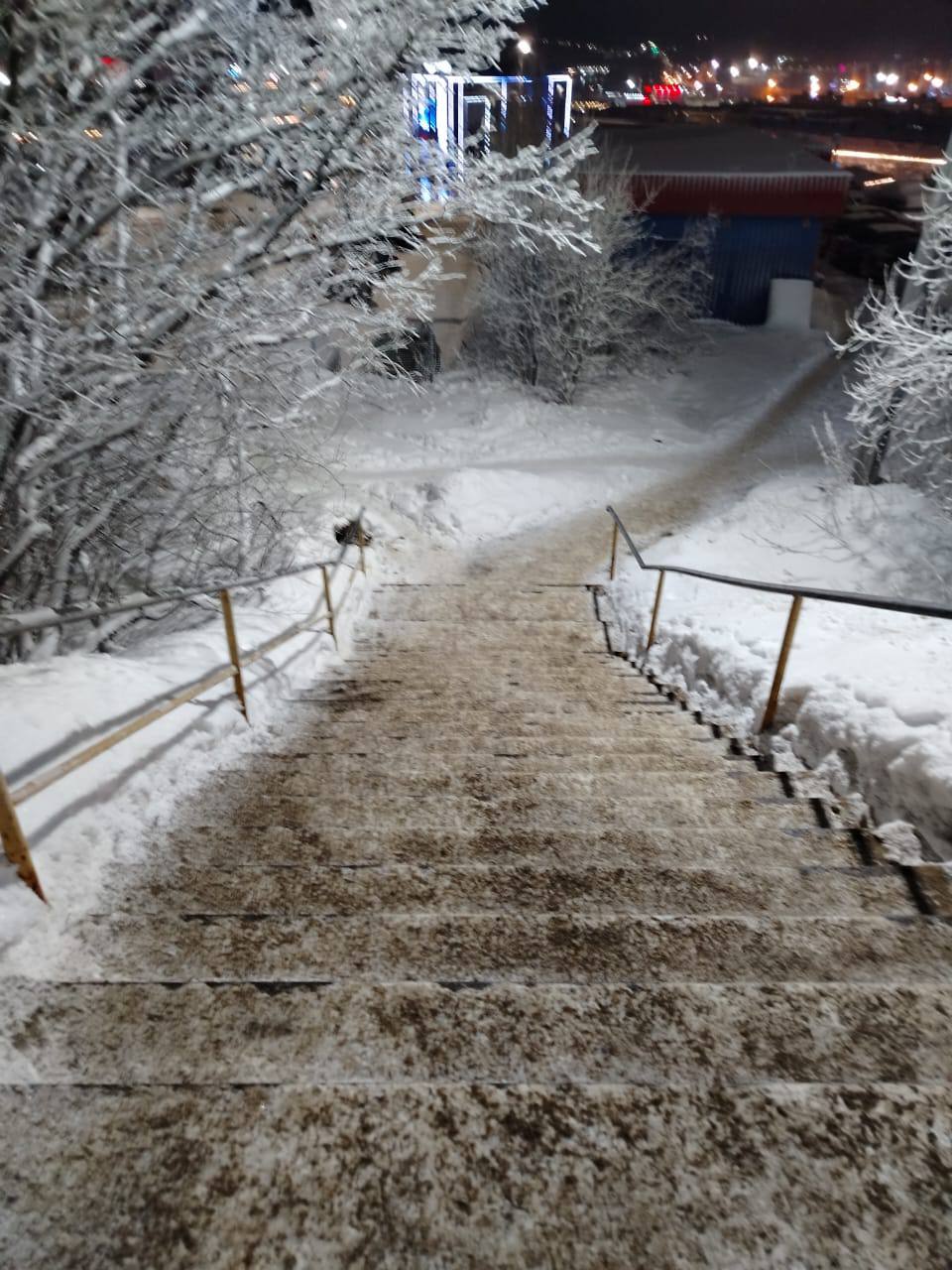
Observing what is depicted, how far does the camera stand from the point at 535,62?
106 feet

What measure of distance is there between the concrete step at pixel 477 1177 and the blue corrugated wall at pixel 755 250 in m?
29.0

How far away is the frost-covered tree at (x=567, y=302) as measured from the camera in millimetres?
18453

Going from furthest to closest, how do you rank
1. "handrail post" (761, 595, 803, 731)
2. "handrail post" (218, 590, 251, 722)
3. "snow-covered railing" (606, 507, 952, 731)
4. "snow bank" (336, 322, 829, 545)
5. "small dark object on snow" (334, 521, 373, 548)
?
"snow bank" (336, 322, 829, 545) → "small dark object on snow" (334, 521, 373, 548) → "handrail post" (218, 590, 251, 722) → "handrail post" (761, 595, 803, 731) → "snow-covered railing" (606, 507, 952, 731)

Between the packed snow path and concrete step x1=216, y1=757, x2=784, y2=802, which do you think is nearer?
the packed snow path

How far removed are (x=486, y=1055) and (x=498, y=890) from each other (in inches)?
35.4

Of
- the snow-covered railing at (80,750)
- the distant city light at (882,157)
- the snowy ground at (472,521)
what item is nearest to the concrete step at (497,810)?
the snowy ground at (472,521)

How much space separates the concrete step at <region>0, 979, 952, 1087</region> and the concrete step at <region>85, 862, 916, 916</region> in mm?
531

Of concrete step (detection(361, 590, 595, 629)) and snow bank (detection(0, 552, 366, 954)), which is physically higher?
snow bank (detection(0, 552, 366, 954))

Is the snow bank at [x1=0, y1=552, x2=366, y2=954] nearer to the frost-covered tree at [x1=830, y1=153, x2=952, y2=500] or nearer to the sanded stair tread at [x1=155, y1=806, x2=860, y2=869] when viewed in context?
the sanded stair tread at [x1=155, y1=806, x2=860, y2=869]

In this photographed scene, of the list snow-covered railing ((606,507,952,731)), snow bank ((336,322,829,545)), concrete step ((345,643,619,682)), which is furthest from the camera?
snow bank ((336,322,829,545))

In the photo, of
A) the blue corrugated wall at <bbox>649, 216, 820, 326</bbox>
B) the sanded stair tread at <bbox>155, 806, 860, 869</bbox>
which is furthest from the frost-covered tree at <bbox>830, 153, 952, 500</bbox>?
the blue corrugated wall at <bbox>649, 216, 820, 326</bbox>

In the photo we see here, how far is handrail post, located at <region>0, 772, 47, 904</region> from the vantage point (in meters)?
2.44

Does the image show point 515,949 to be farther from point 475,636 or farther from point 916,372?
point 916,372

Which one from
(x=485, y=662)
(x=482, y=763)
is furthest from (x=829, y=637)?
(x=482, y=763)
